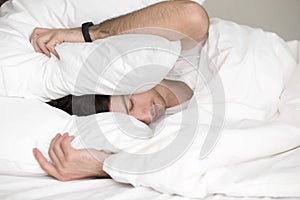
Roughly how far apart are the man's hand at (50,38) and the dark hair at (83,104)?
0.40 ft

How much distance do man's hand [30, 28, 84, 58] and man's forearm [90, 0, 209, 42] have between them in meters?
0.05

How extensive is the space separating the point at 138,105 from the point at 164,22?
0.25 meters

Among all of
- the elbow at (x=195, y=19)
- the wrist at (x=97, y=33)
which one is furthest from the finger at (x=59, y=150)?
the elbow at (x=195, y=19)

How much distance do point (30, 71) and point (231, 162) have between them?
0.49 metres

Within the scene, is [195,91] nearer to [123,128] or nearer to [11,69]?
[123,128]

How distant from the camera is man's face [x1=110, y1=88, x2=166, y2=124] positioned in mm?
1111

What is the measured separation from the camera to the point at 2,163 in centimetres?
96

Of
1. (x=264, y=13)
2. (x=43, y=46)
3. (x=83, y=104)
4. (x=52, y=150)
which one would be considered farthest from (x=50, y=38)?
(x=264, y=13)

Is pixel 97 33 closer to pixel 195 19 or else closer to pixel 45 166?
pixel 195 19

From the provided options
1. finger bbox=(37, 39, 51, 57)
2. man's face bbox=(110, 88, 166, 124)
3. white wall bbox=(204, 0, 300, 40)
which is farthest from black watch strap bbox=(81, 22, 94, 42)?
white wall bbox=(204, 0, 300, 40)

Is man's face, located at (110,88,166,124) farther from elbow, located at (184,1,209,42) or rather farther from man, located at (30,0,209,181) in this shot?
elbow, located at (184,1,209,42)

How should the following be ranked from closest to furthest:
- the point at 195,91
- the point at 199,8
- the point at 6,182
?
the point at 6,182 → the point at 195,91 → the point at 199,8

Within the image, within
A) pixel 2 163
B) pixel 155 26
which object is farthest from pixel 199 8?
pixel 2 163

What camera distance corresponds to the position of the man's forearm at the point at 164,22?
4.06 ft
